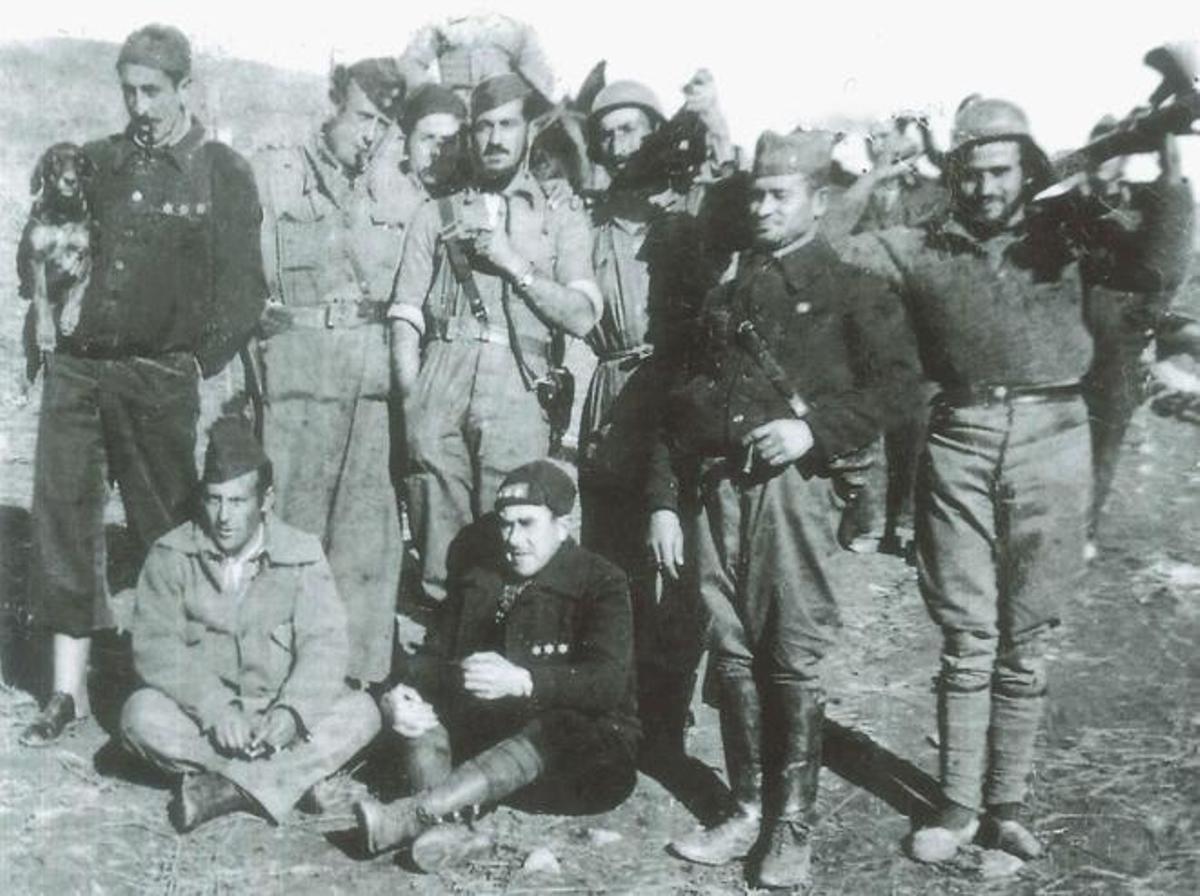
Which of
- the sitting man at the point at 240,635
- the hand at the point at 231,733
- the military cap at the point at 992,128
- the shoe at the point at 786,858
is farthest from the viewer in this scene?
the sitting man at the point at 240,635

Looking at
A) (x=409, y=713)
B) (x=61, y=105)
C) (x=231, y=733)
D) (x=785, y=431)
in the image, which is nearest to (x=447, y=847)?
(x=409, y=713)

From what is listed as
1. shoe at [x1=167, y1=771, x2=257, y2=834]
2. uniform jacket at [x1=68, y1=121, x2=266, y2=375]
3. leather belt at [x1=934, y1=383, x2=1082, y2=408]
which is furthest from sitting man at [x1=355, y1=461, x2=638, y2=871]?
uniform jacket at [x1=68, y1=121, x2=266, y2=375]

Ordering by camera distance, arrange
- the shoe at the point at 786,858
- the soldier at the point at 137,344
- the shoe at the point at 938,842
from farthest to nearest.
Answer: the soldier at the point at 137,344
the shoe at the point at 938,842
the shoe at the point at 786,858

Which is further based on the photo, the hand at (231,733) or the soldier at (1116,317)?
the hand at (231,733)

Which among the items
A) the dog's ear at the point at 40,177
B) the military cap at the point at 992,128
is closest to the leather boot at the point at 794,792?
the military cap at the point at 992,128

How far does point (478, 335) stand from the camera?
470 cm

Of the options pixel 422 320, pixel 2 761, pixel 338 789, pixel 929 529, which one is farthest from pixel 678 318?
pixel 2 761

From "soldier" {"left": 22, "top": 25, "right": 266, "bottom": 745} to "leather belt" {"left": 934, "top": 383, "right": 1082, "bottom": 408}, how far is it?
8.59 feet

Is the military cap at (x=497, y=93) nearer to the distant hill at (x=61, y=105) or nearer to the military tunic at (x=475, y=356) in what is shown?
the military tunic at (x=475, y=356)

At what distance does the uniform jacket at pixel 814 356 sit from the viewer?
3889mm

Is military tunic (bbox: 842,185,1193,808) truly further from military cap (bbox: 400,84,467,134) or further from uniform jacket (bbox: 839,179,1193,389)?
military cap (bbox: 400,84,467,134)

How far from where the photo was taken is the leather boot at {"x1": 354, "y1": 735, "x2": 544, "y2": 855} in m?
3.95

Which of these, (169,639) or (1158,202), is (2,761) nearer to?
(169,639)

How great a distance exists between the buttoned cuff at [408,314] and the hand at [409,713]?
4.35 ft
